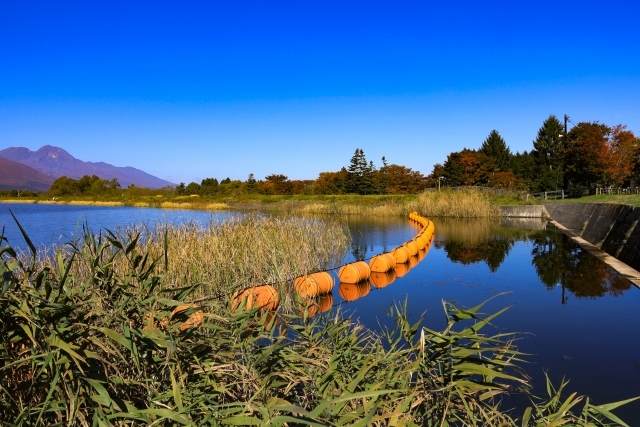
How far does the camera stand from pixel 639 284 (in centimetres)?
1067

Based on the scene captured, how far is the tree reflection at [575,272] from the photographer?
10.9 meters

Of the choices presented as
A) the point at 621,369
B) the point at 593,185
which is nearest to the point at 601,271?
the point at 621,369

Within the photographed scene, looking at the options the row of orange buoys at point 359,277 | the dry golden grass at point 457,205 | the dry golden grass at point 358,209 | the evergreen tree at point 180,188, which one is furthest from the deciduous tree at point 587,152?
the evergreen tree at point 180,188

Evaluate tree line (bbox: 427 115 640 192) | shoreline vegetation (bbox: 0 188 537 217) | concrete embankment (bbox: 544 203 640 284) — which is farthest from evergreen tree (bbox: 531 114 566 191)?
concrete embankment (bbox: 544 203 640 284)

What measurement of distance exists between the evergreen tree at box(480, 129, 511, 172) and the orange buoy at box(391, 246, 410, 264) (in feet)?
160

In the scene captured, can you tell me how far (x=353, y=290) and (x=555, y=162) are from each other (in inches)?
2013

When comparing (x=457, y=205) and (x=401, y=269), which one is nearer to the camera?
(x=401, y=269)

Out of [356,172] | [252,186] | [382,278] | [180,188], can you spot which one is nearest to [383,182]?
[356,172]

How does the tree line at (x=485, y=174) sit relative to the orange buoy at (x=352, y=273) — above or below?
above

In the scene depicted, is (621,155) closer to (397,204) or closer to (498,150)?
(397,204)

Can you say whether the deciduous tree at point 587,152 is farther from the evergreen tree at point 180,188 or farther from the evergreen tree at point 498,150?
the evergreen tree at point 180,188

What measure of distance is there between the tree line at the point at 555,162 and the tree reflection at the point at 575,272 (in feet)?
65.5

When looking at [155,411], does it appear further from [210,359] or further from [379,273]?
[379,273]

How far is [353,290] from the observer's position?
11289 mm
